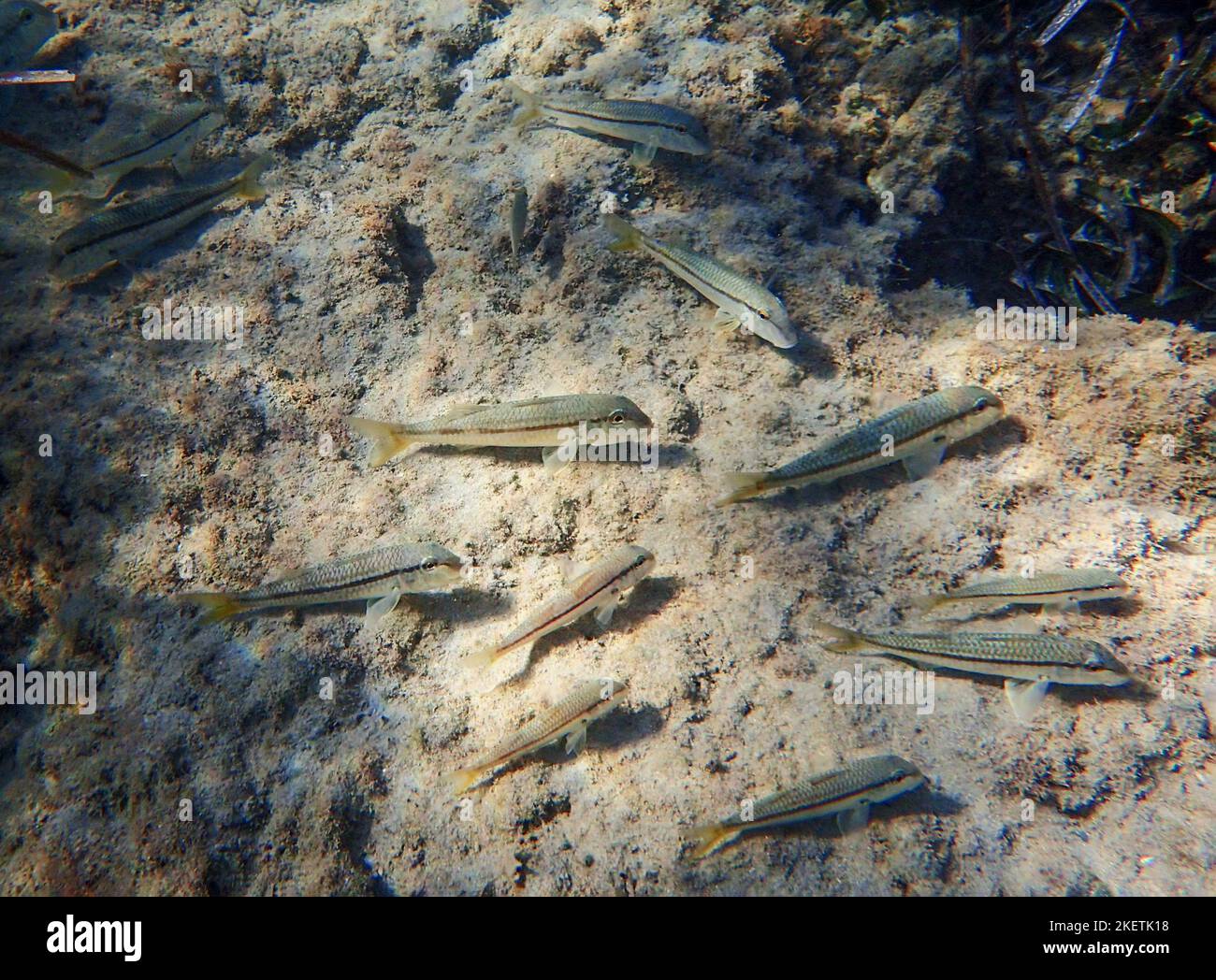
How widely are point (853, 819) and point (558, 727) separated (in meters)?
1.41

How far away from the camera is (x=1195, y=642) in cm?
297

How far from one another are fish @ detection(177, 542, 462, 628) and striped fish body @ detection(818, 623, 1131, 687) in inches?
82.9

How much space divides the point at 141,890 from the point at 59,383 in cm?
317

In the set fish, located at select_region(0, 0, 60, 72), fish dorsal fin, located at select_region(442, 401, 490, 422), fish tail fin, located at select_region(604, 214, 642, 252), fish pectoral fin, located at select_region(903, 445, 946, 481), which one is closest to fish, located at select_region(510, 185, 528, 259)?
fish tail fin, located at select_region(604, 214, 642, 252)

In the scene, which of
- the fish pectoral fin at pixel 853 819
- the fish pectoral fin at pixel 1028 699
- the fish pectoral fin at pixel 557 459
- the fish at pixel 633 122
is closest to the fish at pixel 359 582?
the fish pectoral fin at pixel 557 459

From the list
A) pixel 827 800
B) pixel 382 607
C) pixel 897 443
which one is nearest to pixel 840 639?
pixel 827 800

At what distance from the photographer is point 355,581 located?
3.11 meters

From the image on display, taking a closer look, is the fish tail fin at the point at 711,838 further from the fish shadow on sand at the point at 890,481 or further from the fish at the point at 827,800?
the fish shadow on sand at the point at 890,481

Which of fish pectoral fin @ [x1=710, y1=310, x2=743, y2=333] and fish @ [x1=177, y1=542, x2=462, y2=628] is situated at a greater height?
fish pectoral fin @ [x1=710, y1=310, x2=743, y2=333]

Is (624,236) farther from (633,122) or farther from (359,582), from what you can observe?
(359,582)

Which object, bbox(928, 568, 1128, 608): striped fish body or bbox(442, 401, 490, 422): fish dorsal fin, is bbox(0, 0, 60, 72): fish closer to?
bbox(442, 401, 490, 422): fish dorsal fin

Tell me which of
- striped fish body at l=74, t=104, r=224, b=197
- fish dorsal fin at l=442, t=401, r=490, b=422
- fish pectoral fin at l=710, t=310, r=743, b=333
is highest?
striped fish body at l=74, t=104, r=224, b=197

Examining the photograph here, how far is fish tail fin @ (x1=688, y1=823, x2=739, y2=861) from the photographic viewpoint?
2.59 metres
